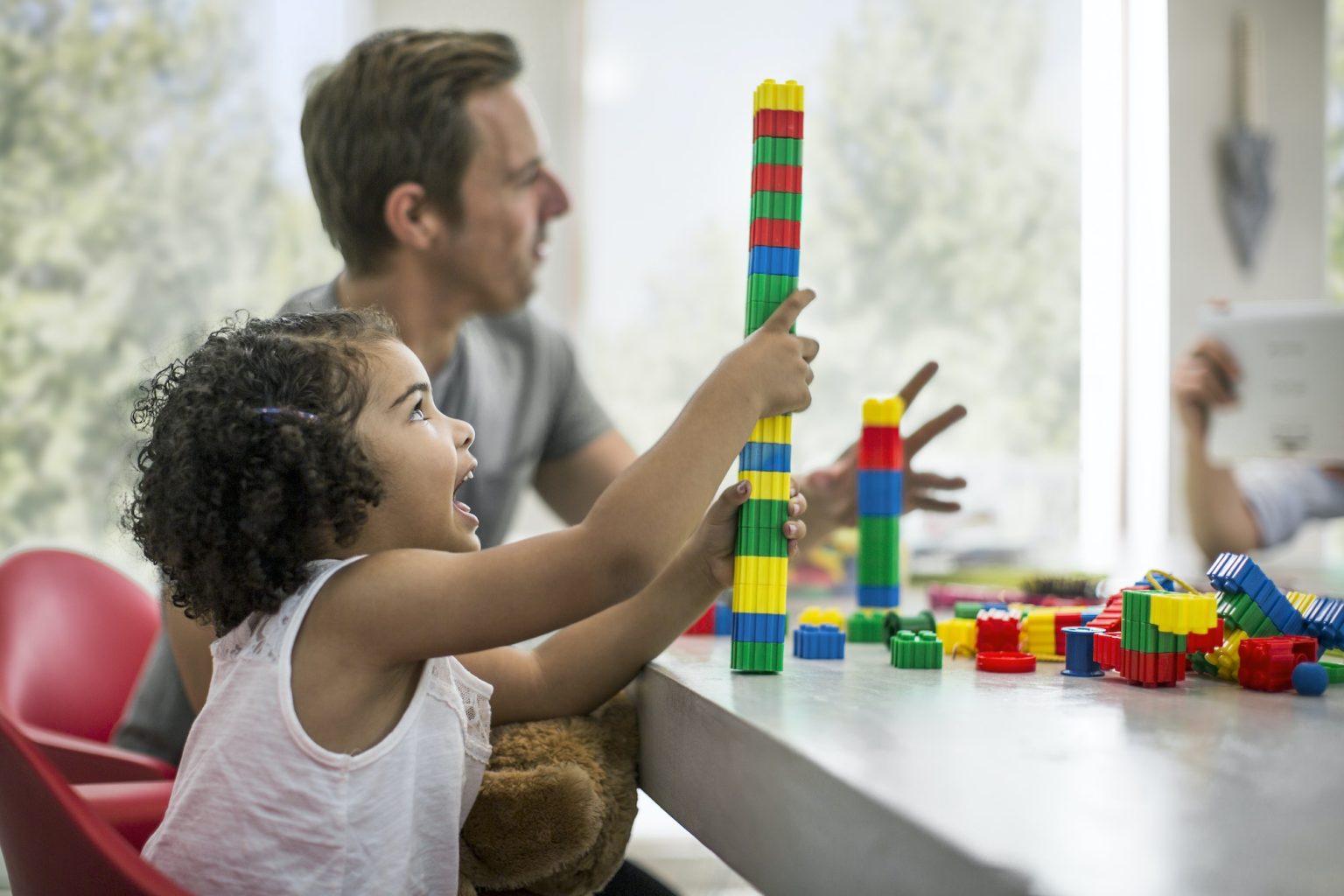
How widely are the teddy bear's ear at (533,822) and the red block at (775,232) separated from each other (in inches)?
14.0

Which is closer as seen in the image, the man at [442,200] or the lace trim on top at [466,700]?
the lace trim on top at [466,700]

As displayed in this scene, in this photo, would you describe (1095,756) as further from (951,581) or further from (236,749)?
(951,581)

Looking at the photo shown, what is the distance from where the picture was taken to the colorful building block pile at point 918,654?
76 centimetres

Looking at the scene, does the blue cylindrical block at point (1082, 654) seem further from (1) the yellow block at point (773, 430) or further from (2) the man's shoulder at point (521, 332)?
(2) the man's shoulder at point (521, 332)

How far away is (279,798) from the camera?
0.66m

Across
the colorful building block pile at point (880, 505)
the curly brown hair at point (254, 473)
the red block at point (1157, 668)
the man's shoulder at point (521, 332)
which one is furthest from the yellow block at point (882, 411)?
the man's shoulder at point (521, 332)

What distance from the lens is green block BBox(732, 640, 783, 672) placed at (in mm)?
735

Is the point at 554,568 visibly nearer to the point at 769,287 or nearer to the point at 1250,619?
the point at 769,287

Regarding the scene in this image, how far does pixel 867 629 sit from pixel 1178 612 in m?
0.27

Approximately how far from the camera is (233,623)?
71 centimetres

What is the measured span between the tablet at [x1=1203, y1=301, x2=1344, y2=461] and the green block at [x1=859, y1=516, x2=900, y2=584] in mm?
796

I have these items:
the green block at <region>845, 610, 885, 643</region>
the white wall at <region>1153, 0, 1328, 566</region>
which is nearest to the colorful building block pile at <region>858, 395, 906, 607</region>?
the green block at <region>845, 610, 885, 643</region>

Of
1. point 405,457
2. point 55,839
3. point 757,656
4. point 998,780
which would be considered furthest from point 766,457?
point 55,839

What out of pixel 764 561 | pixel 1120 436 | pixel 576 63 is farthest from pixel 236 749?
pixel 1120 436
